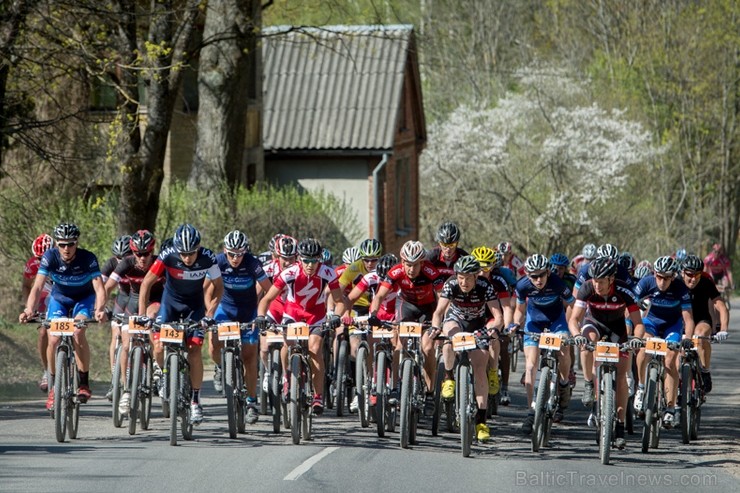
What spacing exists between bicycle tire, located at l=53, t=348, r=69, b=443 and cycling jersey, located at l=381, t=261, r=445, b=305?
3382mm

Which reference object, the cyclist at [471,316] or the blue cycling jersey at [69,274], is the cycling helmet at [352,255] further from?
the blue cycling jersey at [69,274]

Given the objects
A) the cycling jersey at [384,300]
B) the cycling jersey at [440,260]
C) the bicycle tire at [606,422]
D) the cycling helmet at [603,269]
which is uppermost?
the cycling jersey at [440,260]

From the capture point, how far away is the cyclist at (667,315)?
13039mm

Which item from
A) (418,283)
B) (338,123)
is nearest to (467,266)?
(418,283)

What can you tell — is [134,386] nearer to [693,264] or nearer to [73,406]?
[73,406]

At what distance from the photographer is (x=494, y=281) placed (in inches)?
522

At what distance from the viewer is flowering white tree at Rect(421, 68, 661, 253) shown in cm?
4047

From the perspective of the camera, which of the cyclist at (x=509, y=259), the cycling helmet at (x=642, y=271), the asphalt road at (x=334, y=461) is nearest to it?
the asphalt road at (x=334, y=461)

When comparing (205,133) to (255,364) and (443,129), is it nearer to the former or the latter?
(255,364)

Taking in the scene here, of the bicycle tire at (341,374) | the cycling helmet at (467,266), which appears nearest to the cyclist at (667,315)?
the cycling helmet at (467,266)

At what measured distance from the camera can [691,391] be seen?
1330 cm

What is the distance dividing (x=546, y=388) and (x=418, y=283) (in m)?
2.14

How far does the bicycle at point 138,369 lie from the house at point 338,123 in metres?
22.3

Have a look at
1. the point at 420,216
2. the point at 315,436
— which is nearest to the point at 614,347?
the point at 315,436
